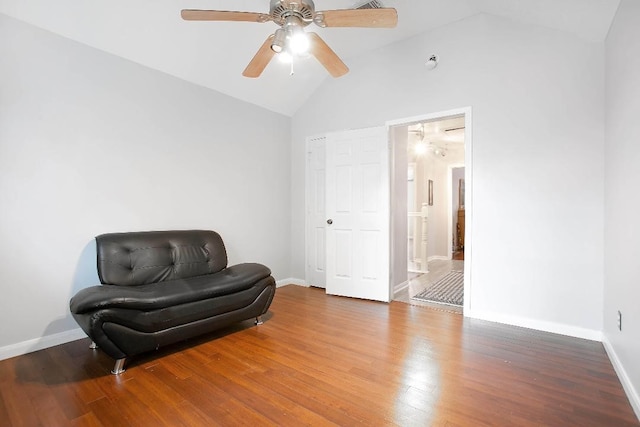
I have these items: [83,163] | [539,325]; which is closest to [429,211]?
[539,325]

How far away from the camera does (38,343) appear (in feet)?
7.70

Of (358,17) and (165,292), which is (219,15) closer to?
(358,17)

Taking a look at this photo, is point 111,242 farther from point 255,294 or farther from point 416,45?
point 416,45

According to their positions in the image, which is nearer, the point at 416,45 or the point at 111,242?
the point at 111,242

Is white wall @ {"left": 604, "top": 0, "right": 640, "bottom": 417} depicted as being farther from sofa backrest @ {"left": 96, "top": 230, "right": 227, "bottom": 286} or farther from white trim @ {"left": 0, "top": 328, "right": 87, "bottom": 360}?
white trim @ {"left": 0, "top": 328, "right": 87, "bottom": 360}

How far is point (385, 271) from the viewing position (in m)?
3.58

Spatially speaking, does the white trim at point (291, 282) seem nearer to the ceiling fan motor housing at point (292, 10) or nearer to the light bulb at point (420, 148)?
the ceiling fan motor housing at point (292, 10)

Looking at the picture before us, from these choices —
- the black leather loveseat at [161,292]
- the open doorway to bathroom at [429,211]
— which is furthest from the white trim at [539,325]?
the black leather loveseat at [161,292]

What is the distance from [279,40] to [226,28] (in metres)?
1.39

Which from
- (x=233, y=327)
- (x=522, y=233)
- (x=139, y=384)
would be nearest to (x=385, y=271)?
(x=522, y=233)

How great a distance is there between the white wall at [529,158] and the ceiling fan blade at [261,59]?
72.8 inches

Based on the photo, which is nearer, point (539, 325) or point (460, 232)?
point (539, 325)

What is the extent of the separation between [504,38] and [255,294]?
11.1 ft

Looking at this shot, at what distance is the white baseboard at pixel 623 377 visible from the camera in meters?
1.60
